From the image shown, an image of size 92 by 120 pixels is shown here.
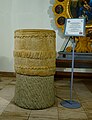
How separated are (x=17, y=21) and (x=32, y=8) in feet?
1.68

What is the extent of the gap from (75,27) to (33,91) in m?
1.12

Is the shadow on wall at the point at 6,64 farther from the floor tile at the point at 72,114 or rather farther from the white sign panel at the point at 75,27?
the floor tile at the point at 72,114

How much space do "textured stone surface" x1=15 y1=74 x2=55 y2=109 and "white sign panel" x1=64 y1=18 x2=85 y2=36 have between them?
29.6 inches

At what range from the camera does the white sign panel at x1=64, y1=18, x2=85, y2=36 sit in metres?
2.76

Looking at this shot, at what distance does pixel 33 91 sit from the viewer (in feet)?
8.55

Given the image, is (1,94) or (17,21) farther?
(17,21)

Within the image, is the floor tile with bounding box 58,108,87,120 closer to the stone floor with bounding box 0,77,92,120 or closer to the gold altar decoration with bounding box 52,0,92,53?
the stone floor with bounding box 0,77,92,120

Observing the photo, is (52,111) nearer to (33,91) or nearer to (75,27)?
(33,91)

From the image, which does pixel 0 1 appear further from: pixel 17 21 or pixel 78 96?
pixel 78 96

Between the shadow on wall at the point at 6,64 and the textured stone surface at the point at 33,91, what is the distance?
7.83 ft

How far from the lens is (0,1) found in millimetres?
4871

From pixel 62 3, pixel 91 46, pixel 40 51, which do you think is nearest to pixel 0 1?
pixel 62 3

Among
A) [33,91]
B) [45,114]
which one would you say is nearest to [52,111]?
[45,114]

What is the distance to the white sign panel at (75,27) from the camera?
276cm
